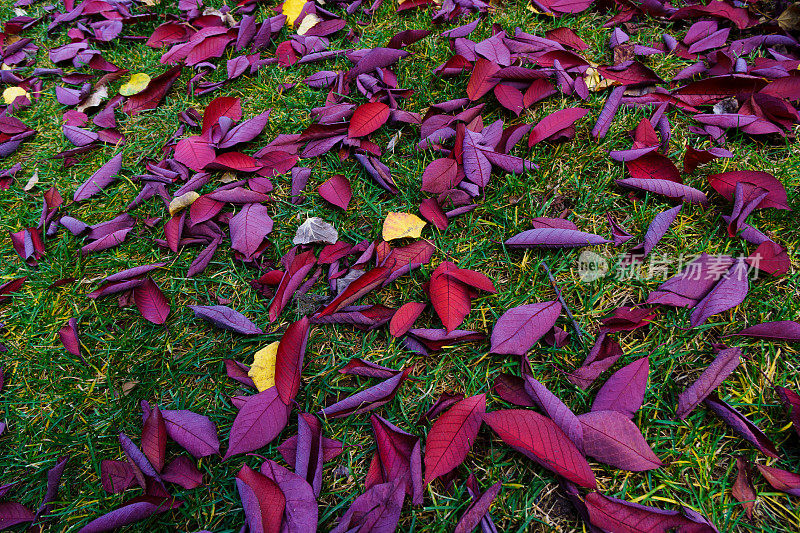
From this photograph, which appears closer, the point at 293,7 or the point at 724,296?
the point at 724,296

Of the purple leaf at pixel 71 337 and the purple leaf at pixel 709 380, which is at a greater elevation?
the purple leaf at pixel 709 380

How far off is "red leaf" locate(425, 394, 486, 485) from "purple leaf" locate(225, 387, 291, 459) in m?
0.45

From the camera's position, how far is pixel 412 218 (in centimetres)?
173

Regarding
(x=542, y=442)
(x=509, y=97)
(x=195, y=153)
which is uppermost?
(x=509, y=97)

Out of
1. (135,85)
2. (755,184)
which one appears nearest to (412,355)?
(755,184)

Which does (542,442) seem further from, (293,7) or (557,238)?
(293,7)

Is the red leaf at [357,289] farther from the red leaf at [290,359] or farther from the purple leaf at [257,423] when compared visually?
the purple leaf at [257,423]

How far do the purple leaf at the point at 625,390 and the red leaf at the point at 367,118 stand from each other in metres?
1.33

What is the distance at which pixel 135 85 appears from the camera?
2.50 metres

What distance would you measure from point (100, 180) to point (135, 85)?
0.72m

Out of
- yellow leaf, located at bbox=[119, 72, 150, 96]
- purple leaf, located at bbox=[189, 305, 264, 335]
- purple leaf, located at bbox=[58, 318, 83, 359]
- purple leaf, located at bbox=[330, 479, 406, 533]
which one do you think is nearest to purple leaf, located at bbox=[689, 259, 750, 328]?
purple leaf, located at bbox=[330, 479, 406, 533]

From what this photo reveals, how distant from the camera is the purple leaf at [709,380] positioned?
1.30 meters

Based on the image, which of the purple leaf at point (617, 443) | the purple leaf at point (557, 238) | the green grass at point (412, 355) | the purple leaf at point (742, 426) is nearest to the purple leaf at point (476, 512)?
the green grass at point (412, 355)

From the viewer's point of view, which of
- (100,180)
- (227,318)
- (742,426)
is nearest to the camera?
(742,426)
